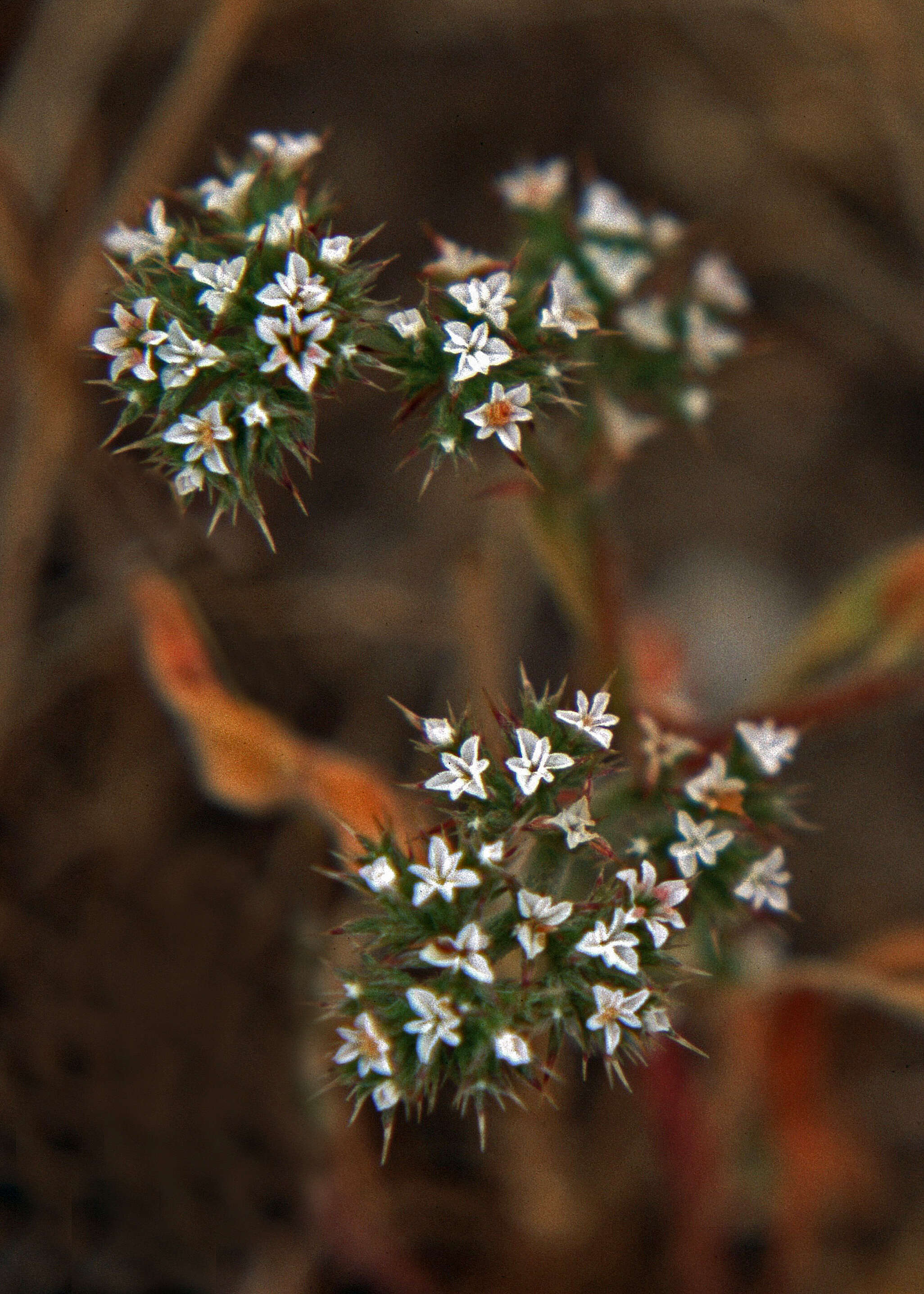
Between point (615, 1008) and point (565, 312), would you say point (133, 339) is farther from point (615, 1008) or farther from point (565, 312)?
point (615, 1008)

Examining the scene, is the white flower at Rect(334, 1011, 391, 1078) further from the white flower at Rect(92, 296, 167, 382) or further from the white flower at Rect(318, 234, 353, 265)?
the white flower at Rect(318, 234, 353, 265)

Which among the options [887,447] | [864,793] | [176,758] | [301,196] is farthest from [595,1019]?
[887,447]

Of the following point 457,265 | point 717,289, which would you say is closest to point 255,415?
point 457,265

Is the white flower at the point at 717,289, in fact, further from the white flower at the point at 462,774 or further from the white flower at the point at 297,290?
the white flower at the point at 462,774

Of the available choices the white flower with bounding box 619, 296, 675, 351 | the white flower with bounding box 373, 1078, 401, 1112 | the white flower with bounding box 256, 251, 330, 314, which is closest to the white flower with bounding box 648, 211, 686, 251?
the white flower with bounding box 619, 296, 675, 351

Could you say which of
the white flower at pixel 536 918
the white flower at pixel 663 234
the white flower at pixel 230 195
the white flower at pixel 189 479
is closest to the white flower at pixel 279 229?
the white flower at pixel 230 195

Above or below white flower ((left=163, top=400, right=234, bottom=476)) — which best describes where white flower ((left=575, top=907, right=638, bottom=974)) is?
below
